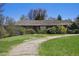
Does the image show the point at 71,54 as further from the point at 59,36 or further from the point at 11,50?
the point at 11,50

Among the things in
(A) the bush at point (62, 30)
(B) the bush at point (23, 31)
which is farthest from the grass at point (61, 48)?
(B) the bush at point (23, 31)

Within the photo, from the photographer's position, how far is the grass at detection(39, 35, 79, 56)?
367cm

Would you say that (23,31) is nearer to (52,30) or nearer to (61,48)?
(52,30)

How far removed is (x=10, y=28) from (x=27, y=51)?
1.03ft

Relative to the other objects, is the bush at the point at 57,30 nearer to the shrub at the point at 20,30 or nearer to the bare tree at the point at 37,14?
the bare tree at the point at 37,14

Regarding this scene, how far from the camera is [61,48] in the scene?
368cm

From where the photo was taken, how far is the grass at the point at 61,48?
367 cm

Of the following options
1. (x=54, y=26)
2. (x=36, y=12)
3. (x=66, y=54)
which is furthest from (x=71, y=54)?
(x=36, y=12)

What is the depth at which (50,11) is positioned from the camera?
3715 millimetres

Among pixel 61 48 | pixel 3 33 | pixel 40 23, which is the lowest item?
pixel 61 48

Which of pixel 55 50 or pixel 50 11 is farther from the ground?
pixel 50 11

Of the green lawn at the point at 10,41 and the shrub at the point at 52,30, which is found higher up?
the shrub at the point at 52,30

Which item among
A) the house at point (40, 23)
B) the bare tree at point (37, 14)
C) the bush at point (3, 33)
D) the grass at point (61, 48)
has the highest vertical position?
the bare tree at point (37, 14)

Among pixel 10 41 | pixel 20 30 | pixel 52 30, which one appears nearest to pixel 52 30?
pixel 52 30
